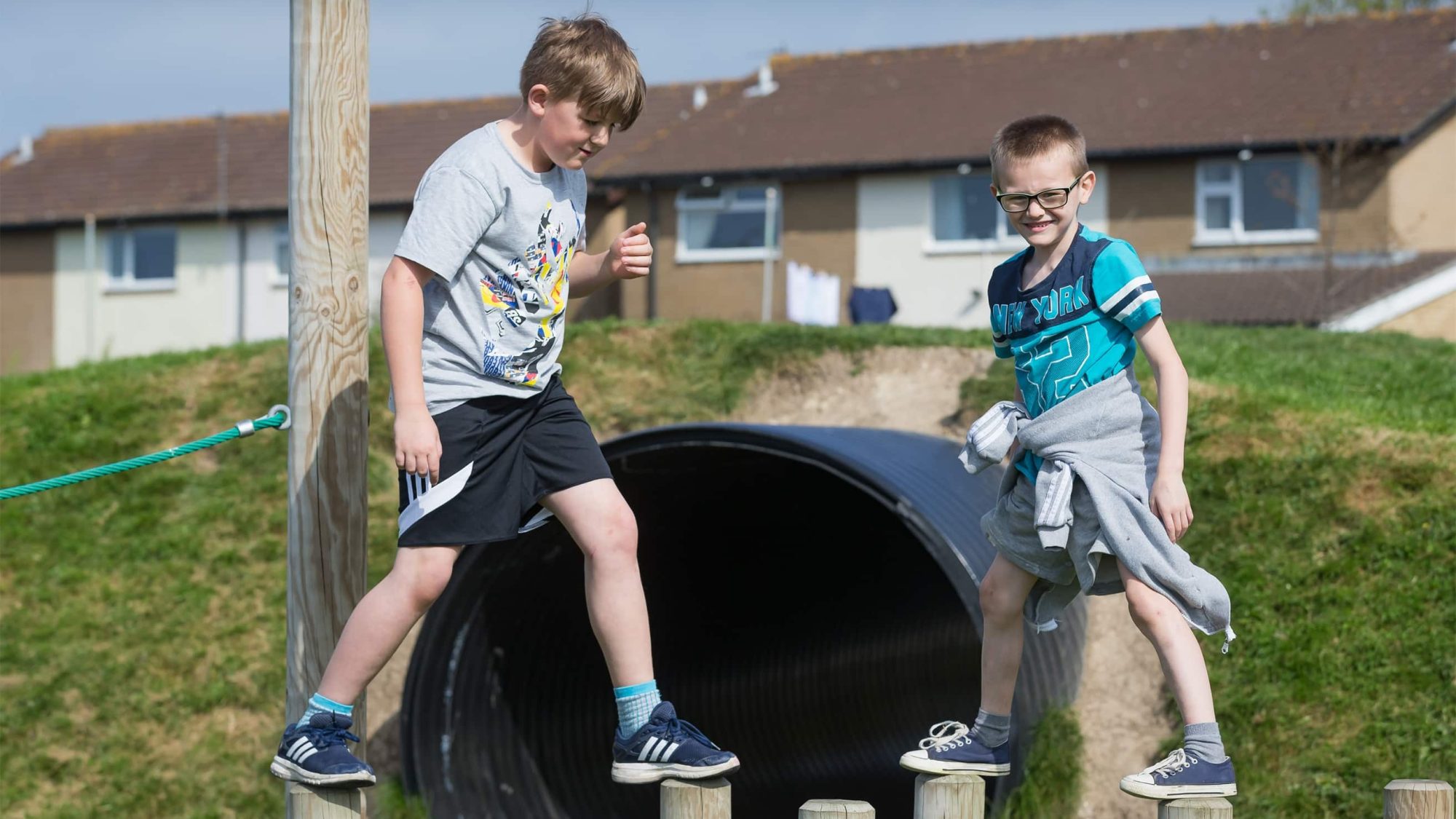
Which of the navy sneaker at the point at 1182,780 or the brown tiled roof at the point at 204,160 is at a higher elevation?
the brown tiled roof at the point at 204,160

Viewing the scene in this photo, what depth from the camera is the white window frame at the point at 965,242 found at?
83.3 feet

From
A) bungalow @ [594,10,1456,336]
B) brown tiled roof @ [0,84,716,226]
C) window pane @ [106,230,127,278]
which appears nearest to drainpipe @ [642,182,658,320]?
bungalow @ [594,10,1456,336]

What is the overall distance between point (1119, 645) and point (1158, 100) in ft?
66.1

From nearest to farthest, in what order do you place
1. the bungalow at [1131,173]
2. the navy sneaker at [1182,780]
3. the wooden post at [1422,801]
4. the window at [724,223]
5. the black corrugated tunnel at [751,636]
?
the wooden post at [1422,801] → the navy sneaker at [1182,780] → the black corrugated tunnel at [751,636] → the bungalow at [1131,173] → the window at [724,223]

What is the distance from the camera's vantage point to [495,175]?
4.11m

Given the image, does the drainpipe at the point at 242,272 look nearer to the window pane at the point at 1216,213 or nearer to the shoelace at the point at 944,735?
the window pane at the point at 1216,213


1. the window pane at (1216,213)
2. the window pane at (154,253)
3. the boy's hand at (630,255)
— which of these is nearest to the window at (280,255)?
the window pane at (154,253)

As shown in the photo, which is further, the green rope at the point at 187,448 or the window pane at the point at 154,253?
the window pane at the point at 154,253

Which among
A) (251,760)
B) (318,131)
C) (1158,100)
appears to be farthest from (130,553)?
(1158,100)

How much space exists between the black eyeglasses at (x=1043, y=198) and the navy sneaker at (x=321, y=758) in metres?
2.22

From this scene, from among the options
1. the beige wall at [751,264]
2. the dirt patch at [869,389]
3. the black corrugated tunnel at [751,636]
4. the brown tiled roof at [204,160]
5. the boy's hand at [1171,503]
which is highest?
the brown tiled roof at [204,160]

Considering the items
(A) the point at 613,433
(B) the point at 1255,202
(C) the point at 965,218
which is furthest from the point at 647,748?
(B) the point at 1255,202

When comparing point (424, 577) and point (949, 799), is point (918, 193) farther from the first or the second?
point (949, 799)

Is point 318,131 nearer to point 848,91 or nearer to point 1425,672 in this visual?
point 1425,672
